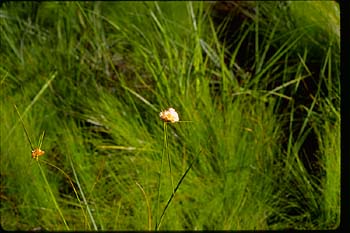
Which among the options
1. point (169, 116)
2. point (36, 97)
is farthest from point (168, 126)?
point (169, 116)

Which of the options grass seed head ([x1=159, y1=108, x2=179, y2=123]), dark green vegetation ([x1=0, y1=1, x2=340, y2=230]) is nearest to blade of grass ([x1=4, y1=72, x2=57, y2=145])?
dark green vegetation ([x1=0, y1=1, x2=340, y2=230])

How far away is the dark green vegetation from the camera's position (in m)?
2.10

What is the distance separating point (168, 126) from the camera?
2.28 meters

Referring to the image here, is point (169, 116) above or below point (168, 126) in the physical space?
above

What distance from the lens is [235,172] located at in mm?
2129

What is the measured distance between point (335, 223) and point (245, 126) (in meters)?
0.37

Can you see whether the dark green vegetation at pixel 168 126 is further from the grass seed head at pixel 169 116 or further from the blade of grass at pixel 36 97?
the grass seed head at pixel 169 116

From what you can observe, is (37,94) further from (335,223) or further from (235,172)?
(335,223)

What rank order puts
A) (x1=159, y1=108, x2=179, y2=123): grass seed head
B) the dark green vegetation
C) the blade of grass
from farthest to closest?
the blade of grass < the dark green vegetation < (x1=159, y1=108, x2=179, y2=123): grass seed head

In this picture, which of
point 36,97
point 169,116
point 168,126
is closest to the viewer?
point 169,116

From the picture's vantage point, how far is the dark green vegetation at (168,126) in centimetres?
210

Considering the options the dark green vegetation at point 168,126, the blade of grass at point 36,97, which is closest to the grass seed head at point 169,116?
the dark green vegetation at point 168,126

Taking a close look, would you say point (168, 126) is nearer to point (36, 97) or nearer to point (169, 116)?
point (36, 97)

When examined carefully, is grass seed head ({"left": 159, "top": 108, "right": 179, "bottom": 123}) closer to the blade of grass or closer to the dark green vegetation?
the dark green vegetation
